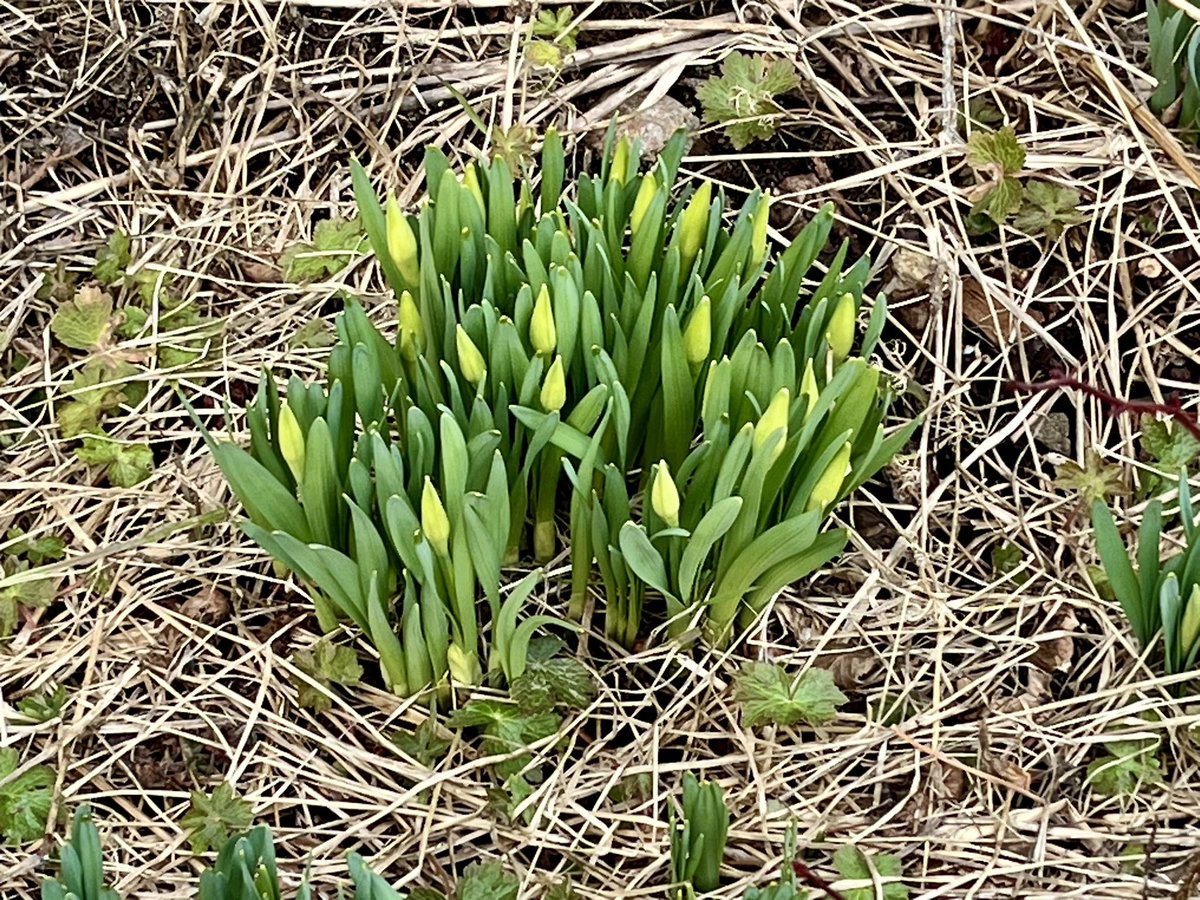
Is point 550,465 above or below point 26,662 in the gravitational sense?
above

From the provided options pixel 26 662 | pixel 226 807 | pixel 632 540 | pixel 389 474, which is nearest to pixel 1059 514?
pixel 632 540

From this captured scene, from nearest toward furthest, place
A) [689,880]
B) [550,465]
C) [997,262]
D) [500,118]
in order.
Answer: [689,880], [550,465], [997,262], [500,118]

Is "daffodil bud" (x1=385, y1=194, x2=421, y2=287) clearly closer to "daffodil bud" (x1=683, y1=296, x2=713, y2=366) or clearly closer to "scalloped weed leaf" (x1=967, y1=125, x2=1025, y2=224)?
"daffodil bud" (x1=683, y1=296, x2=713, y2=366)

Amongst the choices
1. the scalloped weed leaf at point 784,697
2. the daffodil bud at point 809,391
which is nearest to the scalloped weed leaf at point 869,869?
the scalloped weed leaf at point 784,697

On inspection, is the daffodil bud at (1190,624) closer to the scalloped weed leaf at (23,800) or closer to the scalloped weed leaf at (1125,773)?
the scalloped weed leaf at (1125,773)

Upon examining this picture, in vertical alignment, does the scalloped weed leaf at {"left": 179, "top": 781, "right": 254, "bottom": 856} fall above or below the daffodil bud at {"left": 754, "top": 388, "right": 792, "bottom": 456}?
below

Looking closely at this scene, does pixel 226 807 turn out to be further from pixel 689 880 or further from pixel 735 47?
pixel 735 47

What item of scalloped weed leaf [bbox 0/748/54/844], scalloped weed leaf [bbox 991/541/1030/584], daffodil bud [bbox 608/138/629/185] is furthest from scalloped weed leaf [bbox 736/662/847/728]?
scalloped weed leaf [bbox 0/748/54/844]

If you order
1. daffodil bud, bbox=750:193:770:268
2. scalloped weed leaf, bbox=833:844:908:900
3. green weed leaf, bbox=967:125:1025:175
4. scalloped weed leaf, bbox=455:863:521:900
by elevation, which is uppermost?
daffodil bud, bbox=750:193:770:268
